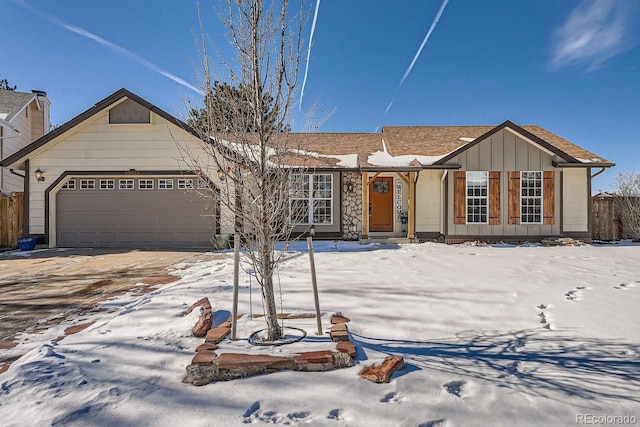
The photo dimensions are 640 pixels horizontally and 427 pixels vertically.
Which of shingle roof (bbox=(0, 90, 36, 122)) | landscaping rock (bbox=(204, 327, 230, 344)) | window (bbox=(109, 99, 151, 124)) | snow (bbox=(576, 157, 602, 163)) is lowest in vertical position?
landscaping rock (bbox=(204, 327, 230, 344))

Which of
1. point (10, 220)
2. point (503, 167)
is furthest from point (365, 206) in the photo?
point (10, 220)

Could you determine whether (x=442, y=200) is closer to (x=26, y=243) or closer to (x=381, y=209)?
(x=381, y=209)

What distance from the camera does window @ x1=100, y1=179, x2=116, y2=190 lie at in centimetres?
1116

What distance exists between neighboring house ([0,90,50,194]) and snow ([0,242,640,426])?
14.8 meters

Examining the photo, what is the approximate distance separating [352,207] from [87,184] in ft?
28.7

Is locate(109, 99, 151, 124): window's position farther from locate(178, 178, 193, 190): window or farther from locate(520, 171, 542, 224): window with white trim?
locate(520, 171, 542, 224): window with white trim

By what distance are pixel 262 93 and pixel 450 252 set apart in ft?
26.0

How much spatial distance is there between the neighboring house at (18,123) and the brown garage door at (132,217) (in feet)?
16.0

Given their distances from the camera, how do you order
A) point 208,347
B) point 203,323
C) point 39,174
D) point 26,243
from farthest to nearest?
point 39,174
point 26,243
point 203,323
point 208,347

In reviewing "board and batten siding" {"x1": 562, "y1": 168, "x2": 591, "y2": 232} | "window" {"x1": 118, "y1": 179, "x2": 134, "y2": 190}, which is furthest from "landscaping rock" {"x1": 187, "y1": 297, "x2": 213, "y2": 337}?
"board and batten siding" {"x1": 562, "y1": 168, "x2": 591, "y2": 232}

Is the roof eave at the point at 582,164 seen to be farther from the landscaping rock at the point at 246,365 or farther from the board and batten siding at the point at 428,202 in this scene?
the landscaping rock at the point at 246,365

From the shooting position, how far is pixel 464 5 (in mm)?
10367

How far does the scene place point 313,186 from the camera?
12.0 meters

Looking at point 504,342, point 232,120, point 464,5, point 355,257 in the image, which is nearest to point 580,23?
point 464,5
